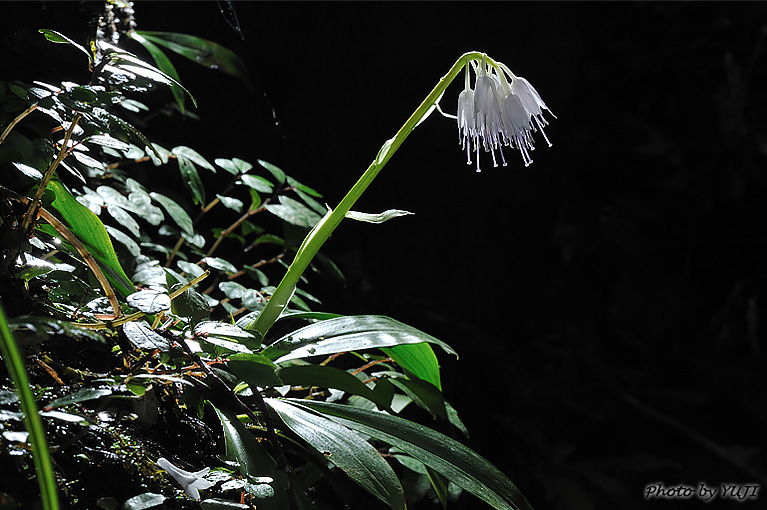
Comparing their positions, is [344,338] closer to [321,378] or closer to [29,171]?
[321,378]

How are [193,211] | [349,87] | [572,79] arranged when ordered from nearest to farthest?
[193,211]
[349,87]
[572,79]

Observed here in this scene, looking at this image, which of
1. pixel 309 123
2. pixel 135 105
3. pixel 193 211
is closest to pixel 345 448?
pixel 135 105

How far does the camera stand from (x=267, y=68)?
1.66 meters

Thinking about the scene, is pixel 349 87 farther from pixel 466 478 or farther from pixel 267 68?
pixel 466 478

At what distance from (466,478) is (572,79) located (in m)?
1.77

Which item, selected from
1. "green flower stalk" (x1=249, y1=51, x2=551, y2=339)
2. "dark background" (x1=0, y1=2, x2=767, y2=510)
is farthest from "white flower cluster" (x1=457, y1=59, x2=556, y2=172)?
"dark background" (x1=0, y1=2, x2=767, y2=510)

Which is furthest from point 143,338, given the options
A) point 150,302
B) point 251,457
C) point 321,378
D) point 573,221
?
point 573,221

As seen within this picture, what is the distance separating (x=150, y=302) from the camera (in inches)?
16.5

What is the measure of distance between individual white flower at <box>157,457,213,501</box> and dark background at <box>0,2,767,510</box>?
1.22m

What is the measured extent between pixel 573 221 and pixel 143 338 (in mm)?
1814

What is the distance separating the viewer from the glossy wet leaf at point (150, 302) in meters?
0.41

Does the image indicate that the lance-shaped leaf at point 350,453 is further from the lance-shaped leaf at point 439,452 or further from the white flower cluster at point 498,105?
the white flower cluster at point 498,105

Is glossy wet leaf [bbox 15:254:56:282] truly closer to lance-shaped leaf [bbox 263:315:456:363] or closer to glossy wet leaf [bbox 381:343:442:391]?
lance-shaped leaf [bbox 263:315:456:363]

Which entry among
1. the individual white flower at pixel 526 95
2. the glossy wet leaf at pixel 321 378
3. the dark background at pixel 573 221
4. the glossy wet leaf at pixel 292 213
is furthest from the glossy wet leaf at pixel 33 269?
the dark background at pixel 573 221
